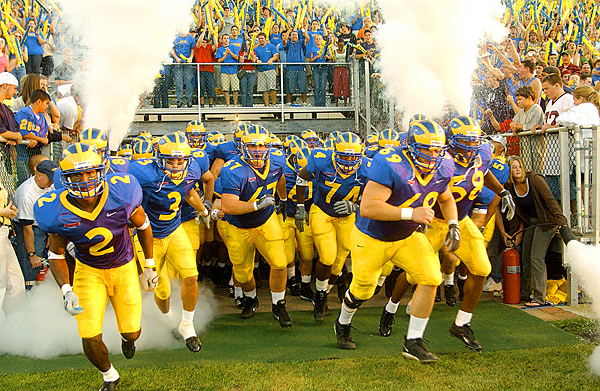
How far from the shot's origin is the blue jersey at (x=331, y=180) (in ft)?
18.9

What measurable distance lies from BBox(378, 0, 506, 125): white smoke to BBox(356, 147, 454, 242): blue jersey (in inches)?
214

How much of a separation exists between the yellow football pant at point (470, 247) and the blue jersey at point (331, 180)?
101cm

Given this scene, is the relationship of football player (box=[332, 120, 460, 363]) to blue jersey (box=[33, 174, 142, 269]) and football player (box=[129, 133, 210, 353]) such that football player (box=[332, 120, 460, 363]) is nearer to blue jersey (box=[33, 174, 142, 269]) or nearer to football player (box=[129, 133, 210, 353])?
football player (box=[129, 133, 210, 353])

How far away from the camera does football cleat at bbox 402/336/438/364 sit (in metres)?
4.27

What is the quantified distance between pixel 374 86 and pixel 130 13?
15.2 ft

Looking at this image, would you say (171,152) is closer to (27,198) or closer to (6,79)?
(27,198)

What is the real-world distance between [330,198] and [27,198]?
10.8 ft

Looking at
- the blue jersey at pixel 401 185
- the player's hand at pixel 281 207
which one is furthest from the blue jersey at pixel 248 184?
the blue jersey at pixel 401 185

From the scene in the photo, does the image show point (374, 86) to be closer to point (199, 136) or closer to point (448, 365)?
point (199, 136)

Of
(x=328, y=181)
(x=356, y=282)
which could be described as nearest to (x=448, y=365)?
(x=356, y=282)

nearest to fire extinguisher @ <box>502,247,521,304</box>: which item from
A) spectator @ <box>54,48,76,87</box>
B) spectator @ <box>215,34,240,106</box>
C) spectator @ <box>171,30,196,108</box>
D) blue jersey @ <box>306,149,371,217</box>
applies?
blue jersey @ <box>306,149,371,217</box>

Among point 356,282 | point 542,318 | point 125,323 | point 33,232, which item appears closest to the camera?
point 125,323

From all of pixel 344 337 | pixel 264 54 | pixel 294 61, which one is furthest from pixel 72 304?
pixel 294 61

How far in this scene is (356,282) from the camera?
4.57 metres
